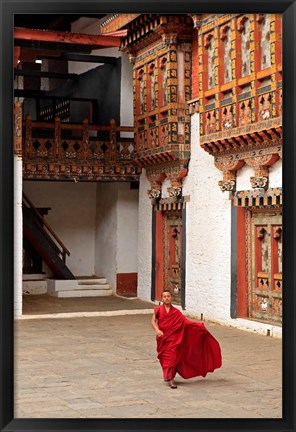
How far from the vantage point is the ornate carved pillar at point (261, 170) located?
1302 centimetres

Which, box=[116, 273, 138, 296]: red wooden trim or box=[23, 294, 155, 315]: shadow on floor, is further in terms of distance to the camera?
box=[116, 273, 138, 296]: red wooden trim

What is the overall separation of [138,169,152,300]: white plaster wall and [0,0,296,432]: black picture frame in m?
13.9

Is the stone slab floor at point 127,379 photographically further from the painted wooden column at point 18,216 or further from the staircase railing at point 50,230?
the staircase railing at point 50,230

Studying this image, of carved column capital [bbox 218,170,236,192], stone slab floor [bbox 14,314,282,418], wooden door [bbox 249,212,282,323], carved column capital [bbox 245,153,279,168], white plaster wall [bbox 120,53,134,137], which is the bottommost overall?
stone slab floor [bbox 14,314,282,418]

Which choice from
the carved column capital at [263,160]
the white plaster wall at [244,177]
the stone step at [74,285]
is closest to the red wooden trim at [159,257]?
the stone step at [74,285]

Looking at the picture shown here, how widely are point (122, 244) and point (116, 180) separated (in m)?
1.74

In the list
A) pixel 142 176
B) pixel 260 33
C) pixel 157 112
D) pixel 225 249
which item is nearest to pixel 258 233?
pixel 225 249

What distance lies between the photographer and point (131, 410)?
769cm

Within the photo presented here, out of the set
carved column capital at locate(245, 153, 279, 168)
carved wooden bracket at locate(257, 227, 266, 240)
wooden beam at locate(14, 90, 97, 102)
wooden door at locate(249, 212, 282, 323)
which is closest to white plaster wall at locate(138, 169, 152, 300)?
wooden beam at locate(14, 90, 97, 102)

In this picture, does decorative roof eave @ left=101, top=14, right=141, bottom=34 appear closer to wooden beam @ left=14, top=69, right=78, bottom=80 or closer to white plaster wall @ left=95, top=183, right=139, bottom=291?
wooden beam @ left=14, top=69, right=78, bottom=80

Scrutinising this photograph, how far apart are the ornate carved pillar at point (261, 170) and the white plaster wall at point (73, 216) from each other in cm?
886

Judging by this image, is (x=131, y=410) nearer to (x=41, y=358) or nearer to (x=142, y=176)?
(x=41, y=358)

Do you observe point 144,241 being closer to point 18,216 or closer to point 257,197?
point 18,216

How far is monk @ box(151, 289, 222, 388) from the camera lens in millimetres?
8844
